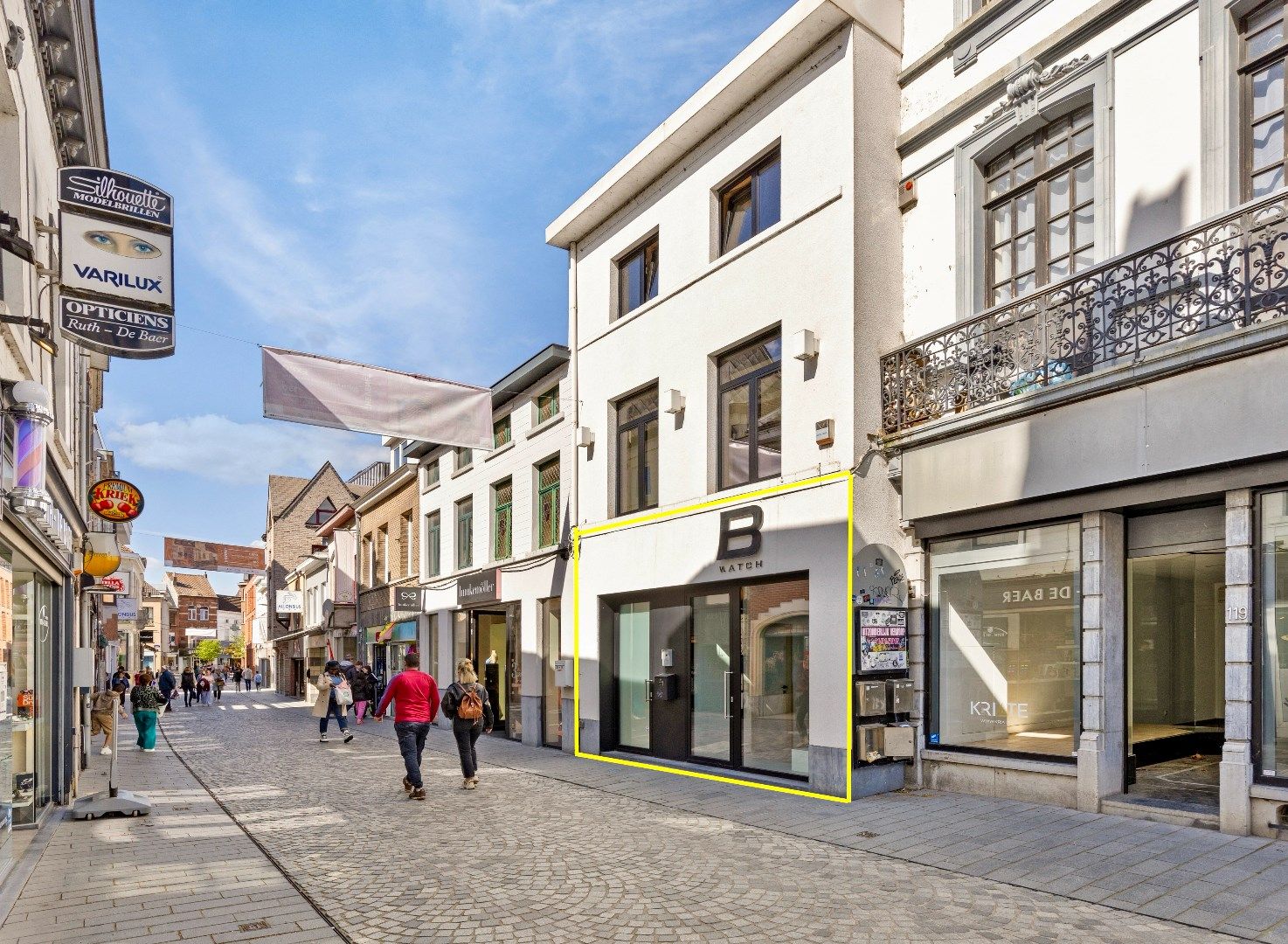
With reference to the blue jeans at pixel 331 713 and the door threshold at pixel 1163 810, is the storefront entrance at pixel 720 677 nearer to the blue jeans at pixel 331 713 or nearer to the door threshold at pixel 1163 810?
the door threshold at pixel 1163 810

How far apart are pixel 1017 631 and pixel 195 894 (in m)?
7.65

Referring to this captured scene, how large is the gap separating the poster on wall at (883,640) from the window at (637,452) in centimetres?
450

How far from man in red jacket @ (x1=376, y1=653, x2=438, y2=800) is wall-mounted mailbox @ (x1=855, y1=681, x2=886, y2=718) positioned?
4833mm

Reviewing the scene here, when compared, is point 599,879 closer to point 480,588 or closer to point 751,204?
point 751,204

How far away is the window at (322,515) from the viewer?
49.3 metres

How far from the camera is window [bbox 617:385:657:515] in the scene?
13484mm

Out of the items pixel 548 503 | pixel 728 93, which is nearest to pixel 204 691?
pixel 548 503

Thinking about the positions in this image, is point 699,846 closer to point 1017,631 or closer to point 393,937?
point 393,937

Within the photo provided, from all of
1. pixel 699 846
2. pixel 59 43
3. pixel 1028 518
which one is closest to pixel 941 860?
pixel 699 846

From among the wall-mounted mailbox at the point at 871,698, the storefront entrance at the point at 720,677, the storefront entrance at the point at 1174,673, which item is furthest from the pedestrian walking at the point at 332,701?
the storefront entrance at the point at 1174,673

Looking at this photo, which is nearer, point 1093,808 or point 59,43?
point 1093,808

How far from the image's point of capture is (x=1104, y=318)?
8023mm

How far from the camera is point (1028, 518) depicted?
877cm

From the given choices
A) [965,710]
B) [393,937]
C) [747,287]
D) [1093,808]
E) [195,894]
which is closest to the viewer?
[393,937]
